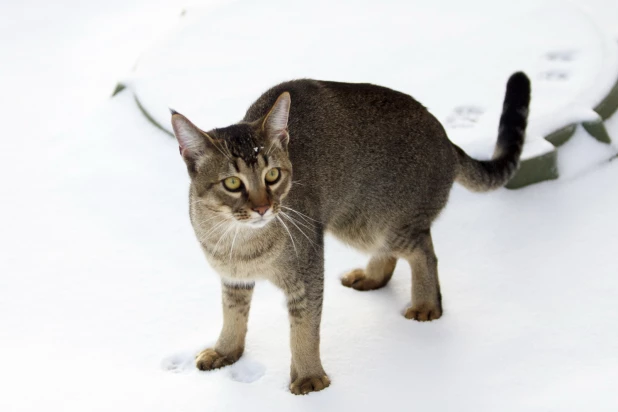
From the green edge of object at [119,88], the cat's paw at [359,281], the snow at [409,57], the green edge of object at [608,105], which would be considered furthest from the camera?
the green edge of object at [119,88]

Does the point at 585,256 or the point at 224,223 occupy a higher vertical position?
the point at 224,223

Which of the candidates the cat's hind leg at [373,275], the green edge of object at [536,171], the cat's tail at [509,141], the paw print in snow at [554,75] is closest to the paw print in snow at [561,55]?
the paw print in snow at [554,75]

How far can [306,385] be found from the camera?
2.97 m

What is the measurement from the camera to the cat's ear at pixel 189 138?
2.60 metres

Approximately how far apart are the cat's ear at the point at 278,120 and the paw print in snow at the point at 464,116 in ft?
5.69

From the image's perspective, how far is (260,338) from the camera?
11.0 feet

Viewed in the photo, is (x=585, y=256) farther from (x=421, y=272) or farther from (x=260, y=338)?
(x=260, y=338)

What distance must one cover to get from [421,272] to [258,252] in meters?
0.84

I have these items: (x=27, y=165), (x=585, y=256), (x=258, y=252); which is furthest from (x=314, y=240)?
(x=27, y=165)

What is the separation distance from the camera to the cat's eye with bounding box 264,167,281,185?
2.72m

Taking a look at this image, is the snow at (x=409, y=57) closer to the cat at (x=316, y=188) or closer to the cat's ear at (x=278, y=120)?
the cat at (x=316, y=188)

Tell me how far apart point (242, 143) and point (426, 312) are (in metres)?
1.21

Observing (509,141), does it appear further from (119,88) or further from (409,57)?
(119,88)

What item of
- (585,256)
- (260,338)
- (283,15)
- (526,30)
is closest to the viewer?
(260,338)
